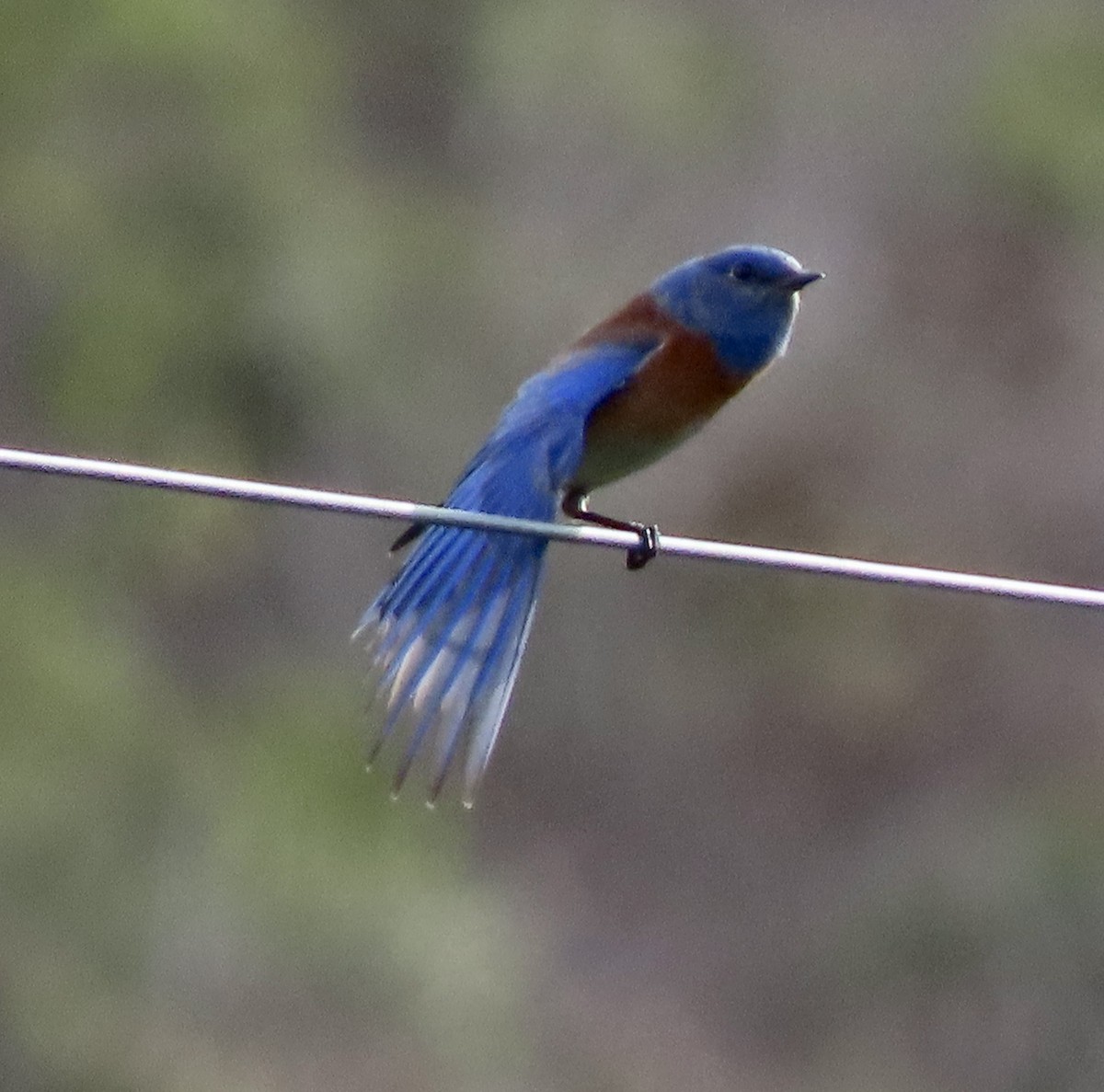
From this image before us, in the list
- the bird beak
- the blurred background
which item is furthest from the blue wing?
the blurred background

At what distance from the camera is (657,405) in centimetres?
495

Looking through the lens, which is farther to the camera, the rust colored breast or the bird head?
the bird head

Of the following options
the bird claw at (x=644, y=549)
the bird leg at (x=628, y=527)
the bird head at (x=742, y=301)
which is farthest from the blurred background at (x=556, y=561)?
the bird claw at (x=644, y=549)

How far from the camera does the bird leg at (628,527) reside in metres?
4.17

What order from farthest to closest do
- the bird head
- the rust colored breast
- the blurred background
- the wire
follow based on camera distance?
the blurred background
the bird head
the rust colored breast
the wire

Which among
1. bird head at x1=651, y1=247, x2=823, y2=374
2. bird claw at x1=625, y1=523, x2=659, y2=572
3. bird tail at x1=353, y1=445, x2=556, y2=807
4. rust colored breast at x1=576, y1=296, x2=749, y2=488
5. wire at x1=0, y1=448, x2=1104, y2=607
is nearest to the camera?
wire at x1=0, y1=448, x2=1104, y2=607

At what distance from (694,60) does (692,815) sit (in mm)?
4601

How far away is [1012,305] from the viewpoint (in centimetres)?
1623

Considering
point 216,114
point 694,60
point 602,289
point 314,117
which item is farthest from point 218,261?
point 694,60

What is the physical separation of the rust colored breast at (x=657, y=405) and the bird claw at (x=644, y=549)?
221 mm

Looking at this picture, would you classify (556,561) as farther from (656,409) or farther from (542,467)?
(542,467)

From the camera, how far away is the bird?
A: 4.41m

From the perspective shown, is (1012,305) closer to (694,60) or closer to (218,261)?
(694,60)

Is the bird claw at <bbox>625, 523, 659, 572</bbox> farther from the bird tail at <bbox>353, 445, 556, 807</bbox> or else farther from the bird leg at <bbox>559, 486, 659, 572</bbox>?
the bird tail at <bbox>353, 445, 556, 807</bbox>
